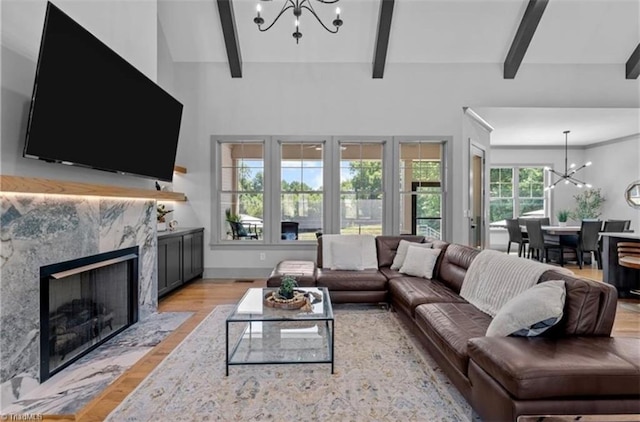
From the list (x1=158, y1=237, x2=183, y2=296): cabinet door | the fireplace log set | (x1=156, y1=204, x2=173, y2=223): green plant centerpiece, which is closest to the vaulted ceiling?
(x1=156, y1=204, x2=173, y2=223): green plant centerpiece

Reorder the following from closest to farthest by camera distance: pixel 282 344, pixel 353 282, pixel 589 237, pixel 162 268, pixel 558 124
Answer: pixel 282 344, pixel 353 282, pixel 162 268, pixel 589 237, pixel 558 124

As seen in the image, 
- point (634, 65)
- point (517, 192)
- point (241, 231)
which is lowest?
point (241, 231)

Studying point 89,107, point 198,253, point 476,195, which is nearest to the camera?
point 89,107

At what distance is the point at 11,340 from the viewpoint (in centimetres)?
215

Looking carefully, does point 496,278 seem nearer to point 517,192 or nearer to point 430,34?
point 430,34

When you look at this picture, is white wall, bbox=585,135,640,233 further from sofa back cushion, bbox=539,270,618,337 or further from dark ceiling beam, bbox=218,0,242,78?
dark ceiling beam, bbox=218,0,242,78

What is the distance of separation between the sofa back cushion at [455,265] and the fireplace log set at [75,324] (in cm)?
342

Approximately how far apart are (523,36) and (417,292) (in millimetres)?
4413

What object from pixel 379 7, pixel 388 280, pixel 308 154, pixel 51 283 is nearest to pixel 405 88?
pixel 379 7

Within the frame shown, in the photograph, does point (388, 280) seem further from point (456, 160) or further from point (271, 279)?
point (456, 160)

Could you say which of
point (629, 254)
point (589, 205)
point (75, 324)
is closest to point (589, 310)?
point (629, 254)

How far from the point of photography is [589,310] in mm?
1984

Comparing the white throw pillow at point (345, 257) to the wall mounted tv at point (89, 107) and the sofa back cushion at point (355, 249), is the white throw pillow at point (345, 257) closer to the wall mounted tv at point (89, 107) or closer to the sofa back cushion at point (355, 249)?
the sofa back cushion at point (355, 249)

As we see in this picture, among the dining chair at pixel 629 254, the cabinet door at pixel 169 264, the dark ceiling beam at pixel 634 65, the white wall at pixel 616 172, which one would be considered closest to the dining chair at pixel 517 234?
the white wall at pixel 616 172
